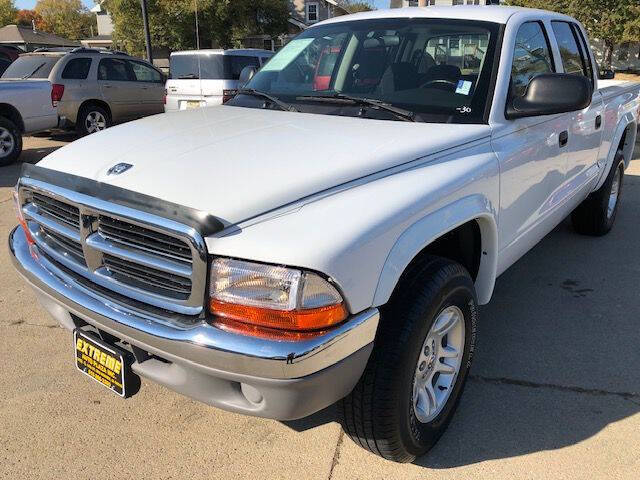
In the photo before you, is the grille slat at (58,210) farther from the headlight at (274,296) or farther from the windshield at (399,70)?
the windshield at (399,70)

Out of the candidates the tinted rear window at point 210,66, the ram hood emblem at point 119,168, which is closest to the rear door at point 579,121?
the ram hood emblem at point 119,168

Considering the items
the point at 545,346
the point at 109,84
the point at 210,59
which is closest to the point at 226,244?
the point at 545,346

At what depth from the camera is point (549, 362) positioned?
3287mm

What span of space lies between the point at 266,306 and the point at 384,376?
571mm

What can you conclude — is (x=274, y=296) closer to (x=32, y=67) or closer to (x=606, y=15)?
(x=32, y=67)

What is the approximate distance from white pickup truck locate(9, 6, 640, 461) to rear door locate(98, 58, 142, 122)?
863cm

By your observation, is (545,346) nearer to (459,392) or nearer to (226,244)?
(459,392)

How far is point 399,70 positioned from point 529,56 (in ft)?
2.74

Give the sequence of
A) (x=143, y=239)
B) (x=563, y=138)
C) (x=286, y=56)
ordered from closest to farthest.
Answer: (x=143, y=239) < (x=563, y=138) < (x=286, y=56)

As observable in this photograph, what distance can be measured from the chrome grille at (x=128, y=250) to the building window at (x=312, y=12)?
40.9 meters

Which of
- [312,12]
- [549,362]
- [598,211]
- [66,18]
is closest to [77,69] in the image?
[598,211]

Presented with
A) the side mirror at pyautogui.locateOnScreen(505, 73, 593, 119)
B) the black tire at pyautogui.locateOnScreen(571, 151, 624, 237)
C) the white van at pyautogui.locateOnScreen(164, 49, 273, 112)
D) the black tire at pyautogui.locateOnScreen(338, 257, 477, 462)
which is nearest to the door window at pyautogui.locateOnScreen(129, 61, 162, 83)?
the white van at pyautogui.locateOnScreen(164, 49, 273, 112)

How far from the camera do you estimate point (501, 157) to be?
2.84 m

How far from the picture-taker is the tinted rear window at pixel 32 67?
34.2 ft
